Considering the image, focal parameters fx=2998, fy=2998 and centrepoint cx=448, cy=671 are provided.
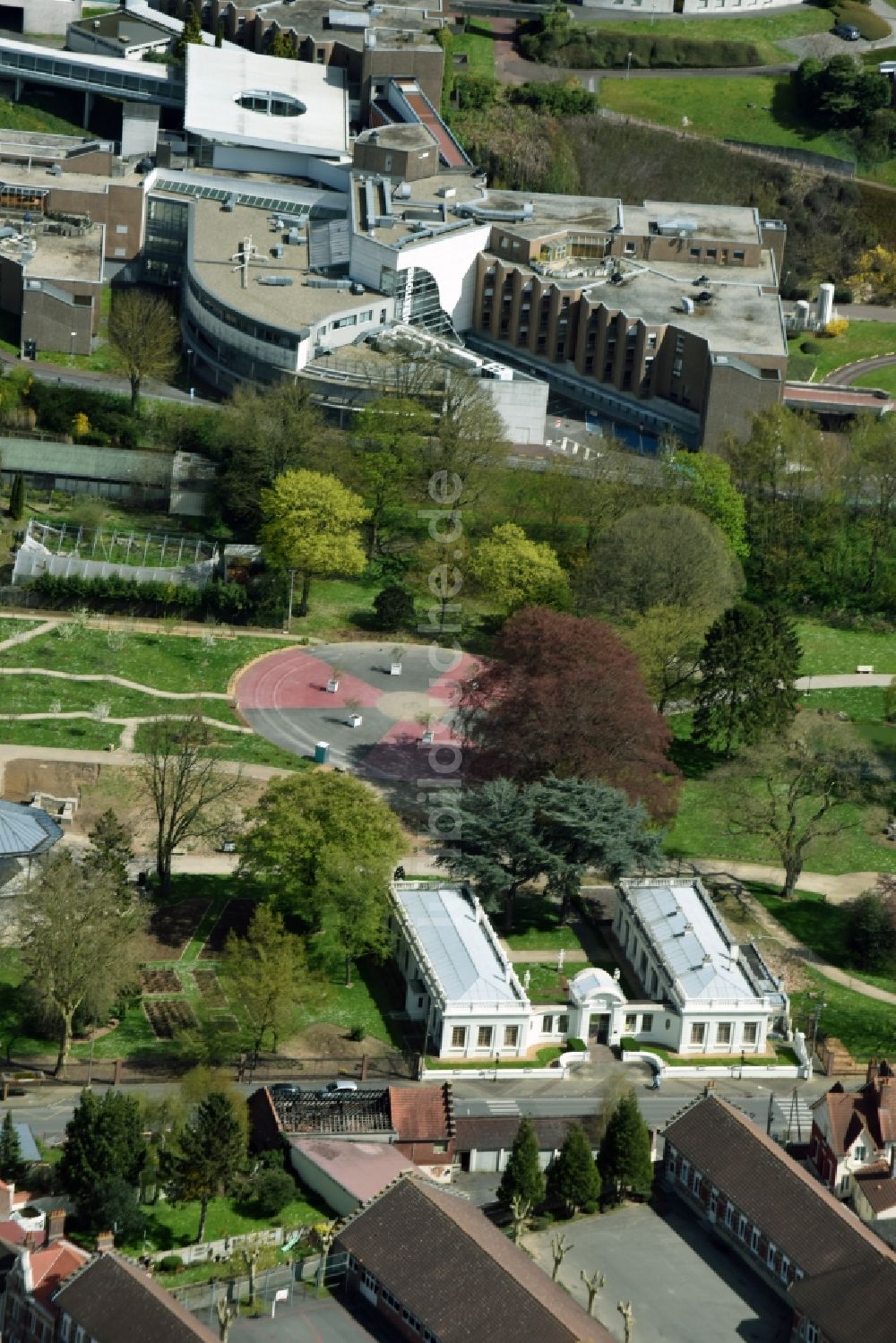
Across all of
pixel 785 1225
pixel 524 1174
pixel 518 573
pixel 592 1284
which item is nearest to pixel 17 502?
pixel 518 573

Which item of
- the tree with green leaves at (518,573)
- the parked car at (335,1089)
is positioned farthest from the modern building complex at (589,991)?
the tree with green leaves at (518,573)

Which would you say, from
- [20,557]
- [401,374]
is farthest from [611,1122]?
[401,374]

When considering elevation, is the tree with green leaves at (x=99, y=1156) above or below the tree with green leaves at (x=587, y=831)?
below

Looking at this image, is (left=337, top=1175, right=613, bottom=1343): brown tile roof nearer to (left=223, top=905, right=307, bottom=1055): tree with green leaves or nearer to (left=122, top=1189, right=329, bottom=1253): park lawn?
(left=122, top=1189, right=329, bottom=1253): park lawn

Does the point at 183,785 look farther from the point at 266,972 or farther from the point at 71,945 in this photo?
the point at 71,945

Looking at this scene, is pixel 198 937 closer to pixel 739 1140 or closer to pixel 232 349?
pixel 739 1140

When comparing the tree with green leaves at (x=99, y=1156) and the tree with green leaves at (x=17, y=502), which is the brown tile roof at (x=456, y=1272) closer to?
the tree with green leaves at (x=99, y=1156)
